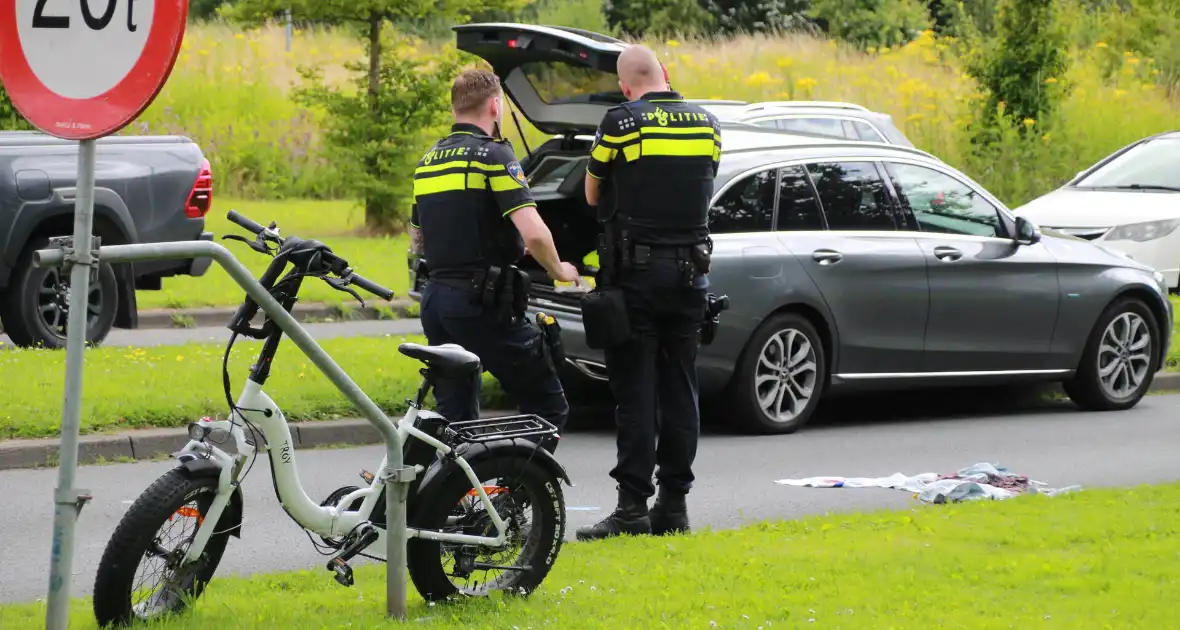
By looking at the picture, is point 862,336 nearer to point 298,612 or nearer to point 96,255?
point 298,612

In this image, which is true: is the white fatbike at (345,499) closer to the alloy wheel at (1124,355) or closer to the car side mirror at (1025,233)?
the car side mirror at (1025,233)

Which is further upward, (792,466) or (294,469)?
(294,469)

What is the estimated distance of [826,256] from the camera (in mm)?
9969

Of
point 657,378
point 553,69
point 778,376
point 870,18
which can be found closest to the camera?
point 657,378

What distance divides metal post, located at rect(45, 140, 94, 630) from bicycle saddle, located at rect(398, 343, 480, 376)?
1.11m

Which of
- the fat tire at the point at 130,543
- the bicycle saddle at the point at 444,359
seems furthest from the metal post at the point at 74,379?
the bicycle saddle at the point at 444,359

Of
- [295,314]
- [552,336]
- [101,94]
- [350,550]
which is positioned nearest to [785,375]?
[552,336]

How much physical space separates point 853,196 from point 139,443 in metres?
4.42

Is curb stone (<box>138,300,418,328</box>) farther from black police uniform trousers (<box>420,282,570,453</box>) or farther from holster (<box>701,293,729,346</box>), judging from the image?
black police uniform trousers (<box>420,282,570,453</box>)

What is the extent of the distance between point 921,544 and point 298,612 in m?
2.53

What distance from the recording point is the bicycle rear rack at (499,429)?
5.54 meters

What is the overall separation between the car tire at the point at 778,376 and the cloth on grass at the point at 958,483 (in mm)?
1146

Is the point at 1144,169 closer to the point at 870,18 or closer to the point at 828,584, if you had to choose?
the point at 828,584

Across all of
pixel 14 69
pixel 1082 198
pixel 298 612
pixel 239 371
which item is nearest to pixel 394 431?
pixel 298 612
